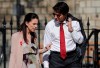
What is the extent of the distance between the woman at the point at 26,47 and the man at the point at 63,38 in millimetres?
375

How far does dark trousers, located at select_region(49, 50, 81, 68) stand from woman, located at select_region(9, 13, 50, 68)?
383 millimetres

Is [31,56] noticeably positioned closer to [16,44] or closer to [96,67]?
[16,44]

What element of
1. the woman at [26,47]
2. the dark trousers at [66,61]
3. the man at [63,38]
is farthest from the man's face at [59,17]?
the dark trousers at [66,61]

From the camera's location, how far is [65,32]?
18.6 feet

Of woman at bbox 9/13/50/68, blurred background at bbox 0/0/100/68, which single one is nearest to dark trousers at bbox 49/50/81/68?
woman at bbox 9/13/50/68

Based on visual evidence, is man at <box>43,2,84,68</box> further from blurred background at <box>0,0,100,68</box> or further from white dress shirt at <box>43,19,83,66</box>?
blurred background at <box>0,0,100,68</box>

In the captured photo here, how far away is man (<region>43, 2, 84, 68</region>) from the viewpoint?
5.61m

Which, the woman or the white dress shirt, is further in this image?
the white dress shirt

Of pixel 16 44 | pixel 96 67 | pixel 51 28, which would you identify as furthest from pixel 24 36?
pixel 96 67

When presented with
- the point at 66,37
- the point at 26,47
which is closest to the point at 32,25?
the point at 26,47

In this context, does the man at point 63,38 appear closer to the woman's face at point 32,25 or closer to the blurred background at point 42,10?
the woman's face at point 32,25

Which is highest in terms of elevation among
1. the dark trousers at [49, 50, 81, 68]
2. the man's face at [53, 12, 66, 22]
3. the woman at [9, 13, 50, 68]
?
the man's face at [53, 12, 66, 22]

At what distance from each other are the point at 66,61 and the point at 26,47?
638mm

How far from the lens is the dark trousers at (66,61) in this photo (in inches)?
223
